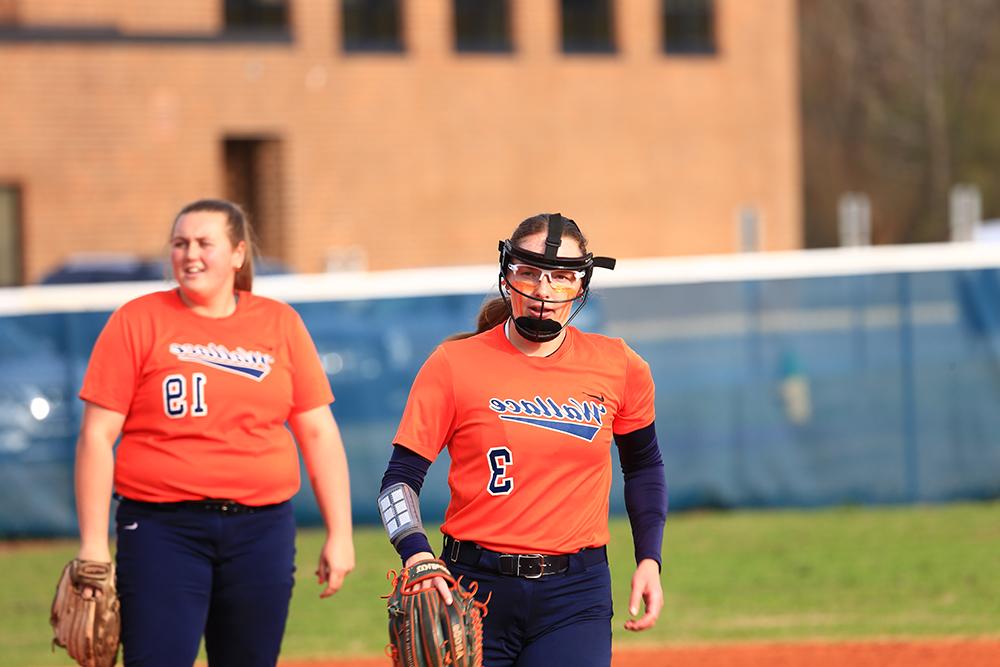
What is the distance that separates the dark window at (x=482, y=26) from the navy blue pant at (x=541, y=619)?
1077 inches

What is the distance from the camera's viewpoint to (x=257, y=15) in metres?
28.8

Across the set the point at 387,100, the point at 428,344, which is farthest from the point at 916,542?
the point at 387,100

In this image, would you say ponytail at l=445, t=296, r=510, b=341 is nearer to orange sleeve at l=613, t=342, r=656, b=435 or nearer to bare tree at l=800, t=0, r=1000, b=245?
orange sleeve at l=613, t=342, r=656, b=435

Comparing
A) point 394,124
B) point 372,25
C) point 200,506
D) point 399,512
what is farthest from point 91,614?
point 372,25

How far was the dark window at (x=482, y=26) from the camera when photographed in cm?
3114

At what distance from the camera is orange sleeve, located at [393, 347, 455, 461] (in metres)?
4.28

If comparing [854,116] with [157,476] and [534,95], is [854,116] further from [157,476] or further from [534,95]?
[157,476]

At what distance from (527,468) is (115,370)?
4.72 ft

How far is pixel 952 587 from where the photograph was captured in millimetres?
10008

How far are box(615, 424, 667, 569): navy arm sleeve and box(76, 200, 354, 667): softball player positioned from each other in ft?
3.92

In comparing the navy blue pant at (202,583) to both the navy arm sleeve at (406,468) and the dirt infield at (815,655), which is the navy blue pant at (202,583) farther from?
the dirt infield at (815,655)

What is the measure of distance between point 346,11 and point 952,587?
2175 cm

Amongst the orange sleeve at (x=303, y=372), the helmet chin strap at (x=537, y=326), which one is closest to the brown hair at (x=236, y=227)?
the orange sleeve at (x=303, y=372)

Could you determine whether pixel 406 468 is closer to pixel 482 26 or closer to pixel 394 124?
pixel 394 124
